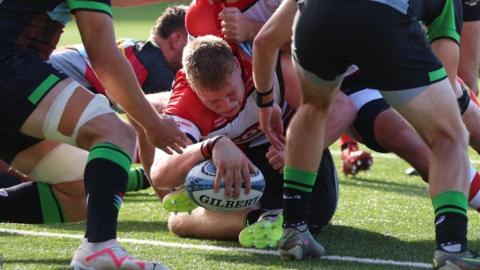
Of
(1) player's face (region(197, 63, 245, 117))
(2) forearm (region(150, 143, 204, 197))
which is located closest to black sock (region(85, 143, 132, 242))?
(2) forearm (region(150, 143, 204, 197))

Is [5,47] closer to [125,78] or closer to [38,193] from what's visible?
[125,78]

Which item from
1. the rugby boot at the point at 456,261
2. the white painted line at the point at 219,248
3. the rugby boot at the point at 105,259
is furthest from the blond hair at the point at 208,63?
the rugby boot at the point at 456,261

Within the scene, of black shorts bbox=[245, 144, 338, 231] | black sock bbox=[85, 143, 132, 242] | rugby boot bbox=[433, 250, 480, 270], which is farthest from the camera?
black shorts bbox=[245, 144, 338, 231]

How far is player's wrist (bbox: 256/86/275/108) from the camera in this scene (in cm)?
464

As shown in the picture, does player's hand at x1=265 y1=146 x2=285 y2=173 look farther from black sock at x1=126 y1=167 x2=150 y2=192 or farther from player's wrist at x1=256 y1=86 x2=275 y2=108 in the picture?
black sock at x1=126 y1=167 x2=150 y2=192

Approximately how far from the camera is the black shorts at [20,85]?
398cm

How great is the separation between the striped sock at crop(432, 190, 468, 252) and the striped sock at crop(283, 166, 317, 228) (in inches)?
29.7

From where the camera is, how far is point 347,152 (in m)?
8.12

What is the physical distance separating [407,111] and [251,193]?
1020 millimetres

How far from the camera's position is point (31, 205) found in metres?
4.78

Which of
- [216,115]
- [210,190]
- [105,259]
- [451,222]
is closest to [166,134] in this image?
[105,259]

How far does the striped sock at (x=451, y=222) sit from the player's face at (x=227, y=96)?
1.29 metres

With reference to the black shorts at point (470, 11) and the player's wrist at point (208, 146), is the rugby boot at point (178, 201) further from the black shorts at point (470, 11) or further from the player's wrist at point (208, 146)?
the black shorts at point (470, 11)

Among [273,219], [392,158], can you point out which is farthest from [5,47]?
[392,158]
